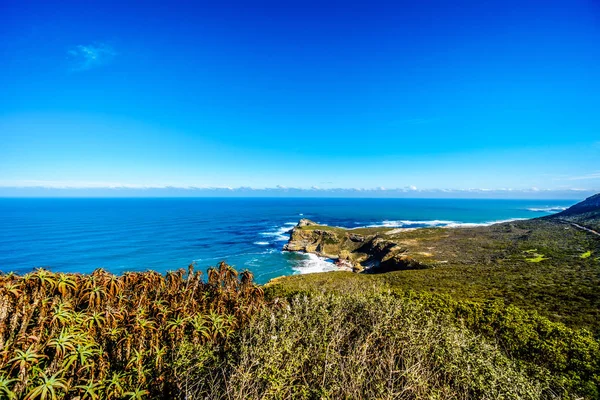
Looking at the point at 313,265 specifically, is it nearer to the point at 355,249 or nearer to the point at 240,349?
the point at 355,249

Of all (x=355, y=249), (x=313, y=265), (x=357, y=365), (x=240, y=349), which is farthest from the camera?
(x=355, y=249)

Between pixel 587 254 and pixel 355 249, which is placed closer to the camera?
pixel 587 254

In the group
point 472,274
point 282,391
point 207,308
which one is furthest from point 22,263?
point 472,274

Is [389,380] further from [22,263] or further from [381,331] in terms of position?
[22,263]

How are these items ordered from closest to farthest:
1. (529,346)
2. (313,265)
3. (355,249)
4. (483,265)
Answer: (529,346), (483,265), (313,265), (355,249)

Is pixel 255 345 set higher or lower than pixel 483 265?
higher

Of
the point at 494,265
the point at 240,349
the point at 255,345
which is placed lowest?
the point at 494,265

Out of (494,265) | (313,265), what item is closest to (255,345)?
(494,265)

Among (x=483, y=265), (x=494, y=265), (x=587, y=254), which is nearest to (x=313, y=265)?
(x=483, y=265)
